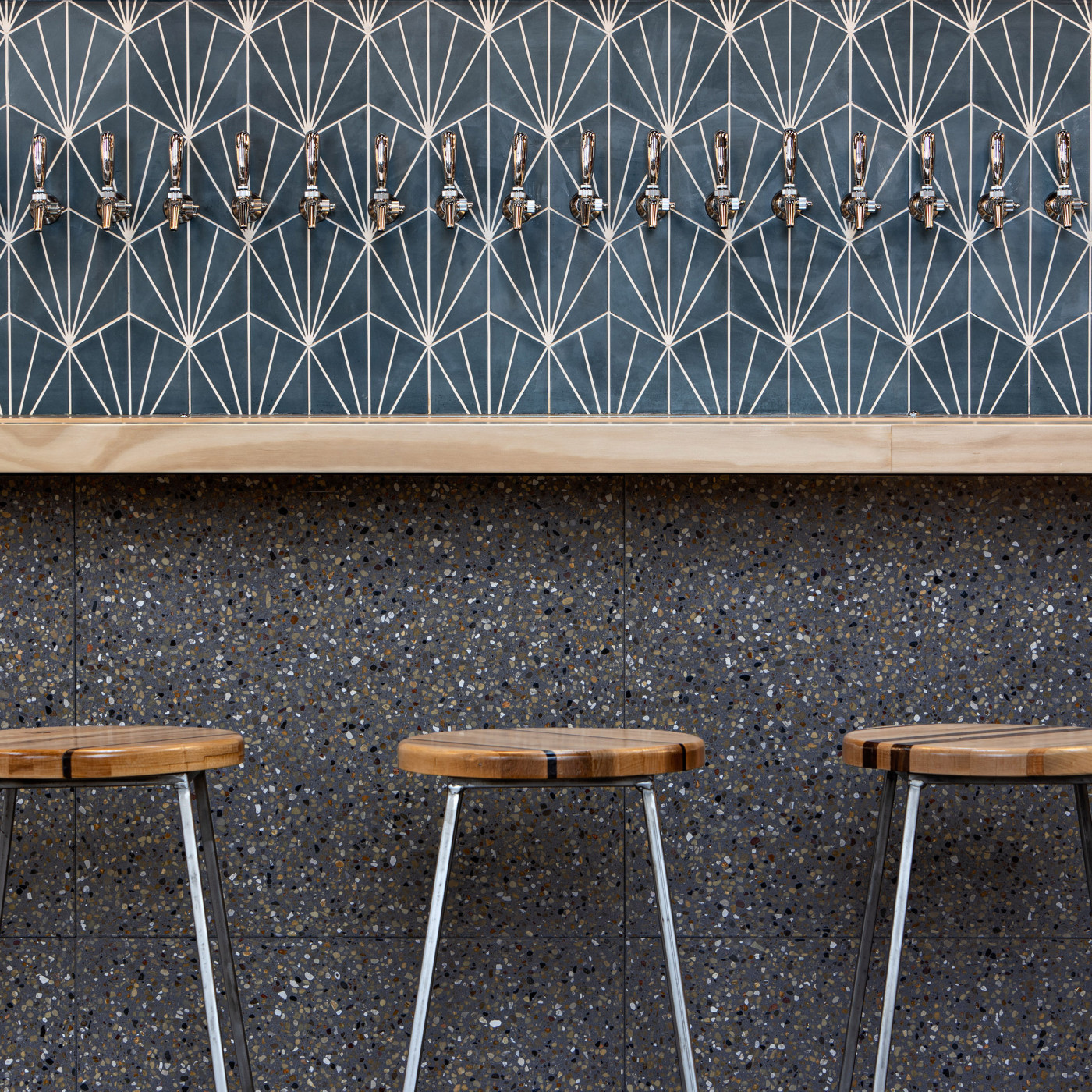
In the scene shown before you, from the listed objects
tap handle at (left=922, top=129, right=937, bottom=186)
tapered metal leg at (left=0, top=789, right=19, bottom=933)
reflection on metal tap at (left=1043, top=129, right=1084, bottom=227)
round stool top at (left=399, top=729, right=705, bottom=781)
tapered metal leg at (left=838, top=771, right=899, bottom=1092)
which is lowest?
tapered metal leg at (left=838, top=771, right=899, bottom=1092)

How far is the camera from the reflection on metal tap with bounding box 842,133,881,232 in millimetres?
1853

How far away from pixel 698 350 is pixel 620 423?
386mm

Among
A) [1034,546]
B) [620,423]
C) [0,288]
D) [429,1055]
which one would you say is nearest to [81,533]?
[0,288]

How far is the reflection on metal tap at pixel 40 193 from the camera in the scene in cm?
184

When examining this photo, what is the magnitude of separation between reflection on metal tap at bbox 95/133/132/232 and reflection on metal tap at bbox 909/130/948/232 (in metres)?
1.41

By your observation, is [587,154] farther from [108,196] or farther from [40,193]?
[40,193]

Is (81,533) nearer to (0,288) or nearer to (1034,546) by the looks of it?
(0,288)

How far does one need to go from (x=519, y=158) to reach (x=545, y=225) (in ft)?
0.41

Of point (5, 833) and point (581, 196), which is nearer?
point (5, 833)

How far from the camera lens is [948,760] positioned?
1.31m

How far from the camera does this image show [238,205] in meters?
1.86

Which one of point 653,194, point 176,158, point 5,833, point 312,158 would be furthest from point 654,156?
point 5,833

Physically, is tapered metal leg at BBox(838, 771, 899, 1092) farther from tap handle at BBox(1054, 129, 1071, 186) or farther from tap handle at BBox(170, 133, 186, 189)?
tap handle at BBox(170, 133, 186, 189)

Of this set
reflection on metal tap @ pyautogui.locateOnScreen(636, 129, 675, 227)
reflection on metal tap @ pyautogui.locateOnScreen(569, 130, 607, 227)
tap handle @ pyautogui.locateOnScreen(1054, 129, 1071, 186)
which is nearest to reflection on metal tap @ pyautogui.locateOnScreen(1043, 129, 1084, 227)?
tap handle @ pyautogui.locateOnScreen(1054, 129, 1071, 186)
